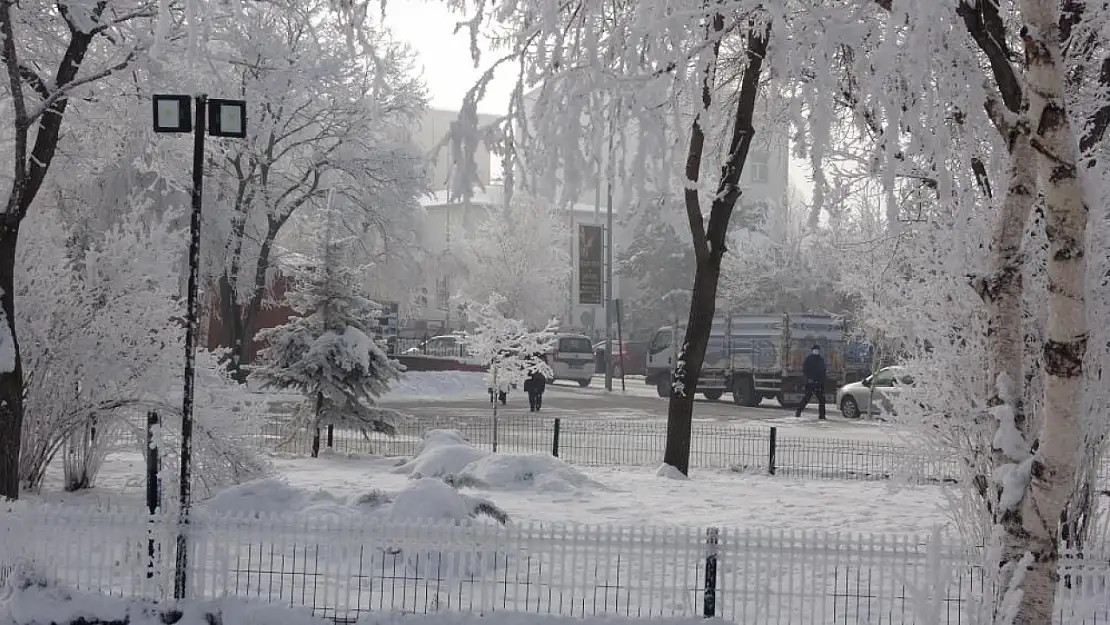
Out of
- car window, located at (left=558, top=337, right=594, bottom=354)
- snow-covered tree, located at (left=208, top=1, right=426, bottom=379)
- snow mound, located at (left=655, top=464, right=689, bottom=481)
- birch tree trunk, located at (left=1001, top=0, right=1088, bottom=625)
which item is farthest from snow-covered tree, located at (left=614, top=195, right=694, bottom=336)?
birch tree trunk, located at (left=1001, top=0, right=1088, bottom=625)

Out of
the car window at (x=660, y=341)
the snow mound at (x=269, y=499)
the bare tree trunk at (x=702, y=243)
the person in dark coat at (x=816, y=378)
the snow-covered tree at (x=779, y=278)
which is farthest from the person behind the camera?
the snow-covered tree at (x=779, y=278)

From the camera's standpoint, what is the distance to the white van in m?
47.2

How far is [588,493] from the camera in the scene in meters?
15.0

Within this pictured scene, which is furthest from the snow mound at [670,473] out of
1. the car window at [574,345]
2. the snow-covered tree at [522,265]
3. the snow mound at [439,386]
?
the snow-covered tree at [522,265]

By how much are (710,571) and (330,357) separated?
42.4 ft

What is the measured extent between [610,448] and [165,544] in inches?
560

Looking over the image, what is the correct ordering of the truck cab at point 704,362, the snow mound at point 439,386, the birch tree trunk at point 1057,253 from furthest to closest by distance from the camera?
the snow mound at point 439,386, the truck cab at point 704,362, the birch tree trunk at point 1057,253

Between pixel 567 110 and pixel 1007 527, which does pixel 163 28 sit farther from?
pixel 1007 527

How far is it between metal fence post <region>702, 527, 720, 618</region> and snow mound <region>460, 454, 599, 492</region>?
24.0 ft

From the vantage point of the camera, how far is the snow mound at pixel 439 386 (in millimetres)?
38875

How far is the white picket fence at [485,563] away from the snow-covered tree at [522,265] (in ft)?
179

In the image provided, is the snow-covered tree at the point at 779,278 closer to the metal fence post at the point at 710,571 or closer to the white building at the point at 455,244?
the white building at the point at 455,244

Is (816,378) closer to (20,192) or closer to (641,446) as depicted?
(641,446)

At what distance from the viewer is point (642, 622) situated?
7.71 meters
